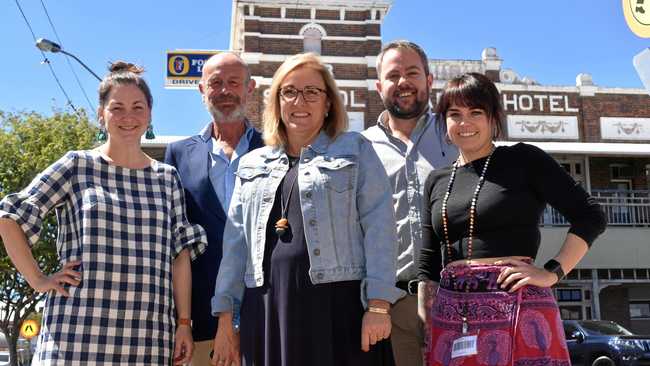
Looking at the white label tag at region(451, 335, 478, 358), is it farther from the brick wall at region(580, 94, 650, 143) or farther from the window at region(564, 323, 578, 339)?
the brick wall at region(580, 94, 650, 143)

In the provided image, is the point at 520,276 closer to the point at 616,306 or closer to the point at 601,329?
the point at 601,329

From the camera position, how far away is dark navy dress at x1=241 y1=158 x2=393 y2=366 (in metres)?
3.03

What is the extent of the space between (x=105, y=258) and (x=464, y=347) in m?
1.78

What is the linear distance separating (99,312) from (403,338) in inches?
64.7

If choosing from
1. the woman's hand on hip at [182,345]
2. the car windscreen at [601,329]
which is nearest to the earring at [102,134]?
the woman's hand on hip at [182,345]

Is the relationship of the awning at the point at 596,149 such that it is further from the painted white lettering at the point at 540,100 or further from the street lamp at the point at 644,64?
the street lamp at the point at 644,64

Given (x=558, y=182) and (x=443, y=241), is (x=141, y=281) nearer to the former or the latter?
(x=443, y=241)

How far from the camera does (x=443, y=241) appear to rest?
3.34 metres

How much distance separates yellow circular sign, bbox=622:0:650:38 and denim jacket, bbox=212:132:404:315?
1.85m

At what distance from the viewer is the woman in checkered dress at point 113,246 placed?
130 inches

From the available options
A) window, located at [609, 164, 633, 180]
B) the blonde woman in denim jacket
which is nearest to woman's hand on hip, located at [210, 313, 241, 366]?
the blonde woman in denim jacket

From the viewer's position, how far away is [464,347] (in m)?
2.93

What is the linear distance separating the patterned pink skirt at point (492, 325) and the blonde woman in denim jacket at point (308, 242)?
10.3 inches

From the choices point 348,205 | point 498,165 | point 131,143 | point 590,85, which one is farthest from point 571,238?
point 590,85
